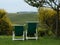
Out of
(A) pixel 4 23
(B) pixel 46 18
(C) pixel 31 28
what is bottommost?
(A) pixel 4 23

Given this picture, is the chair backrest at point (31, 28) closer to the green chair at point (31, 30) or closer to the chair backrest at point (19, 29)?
the green chair at point (31, 30)

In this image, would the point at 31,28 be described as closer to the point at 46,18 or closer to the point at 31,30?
the point at 31,30

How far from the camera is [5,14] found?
2767 centimetres

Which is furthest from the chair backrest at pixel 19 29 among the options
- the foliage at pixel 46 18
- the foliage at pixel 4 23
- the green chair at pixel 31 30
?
the foliage at pixel 4 23

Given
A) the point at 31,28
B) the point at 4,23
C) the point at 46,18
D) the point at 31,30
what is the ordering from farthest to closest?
1. the point at 4,23
2. the point at 46,18
3. the point at 31,30
4. the point at 31,28

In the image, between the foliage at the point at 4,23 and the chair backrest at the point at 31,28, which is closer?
the chair backrest at the point at 31,28

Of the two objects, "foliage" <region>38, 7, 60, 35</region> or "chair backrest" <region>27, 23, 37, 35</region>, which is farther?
"foliage" <region>38, 7, 60, 35</region>

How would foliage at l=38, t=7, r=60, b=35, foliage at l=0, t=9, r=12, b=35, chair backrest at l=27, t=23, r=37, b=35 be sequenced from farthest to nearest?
foliage at l=0, t=9, r=12, b=35 → foliage at l=38, t=7, r=60, b=35 → chair backrest at l=27, t=23, r=37, b=35

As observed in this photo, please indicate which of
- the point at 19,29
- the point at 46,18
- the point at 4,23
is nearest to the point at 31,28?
the point at 19,29

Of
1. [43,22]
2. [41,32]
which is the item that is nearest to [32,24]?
[41,32]

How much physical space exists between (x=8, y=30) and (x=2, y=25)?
→ 0.76 metres

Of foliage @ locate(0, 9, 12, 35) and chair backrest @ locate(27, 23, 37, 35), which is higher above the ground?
chair backrest @ locate(27, 23, 37, 35)

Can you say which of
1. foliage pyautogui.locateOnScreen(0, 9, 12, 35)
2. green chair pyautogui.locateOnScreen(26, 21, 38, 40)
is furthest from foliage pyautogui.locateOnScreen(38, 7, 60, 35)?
Answer: green chair pyautogui.locateOnScreen(26, 21, 38, 40)

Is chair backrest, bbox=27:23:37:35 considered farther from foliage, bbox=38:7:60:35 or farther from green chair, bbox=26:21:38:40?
foliage, bbox=38:7:60:35
